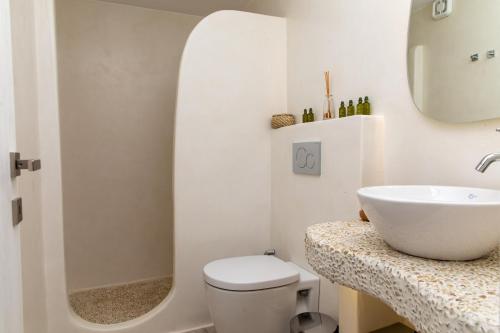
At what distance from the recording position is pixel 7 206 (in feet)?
2.69

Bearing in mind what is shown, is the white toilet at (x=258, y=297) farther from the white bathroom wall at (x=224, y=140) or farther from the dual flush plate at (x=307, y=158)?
the dual flush plate at (x=307, y=158)

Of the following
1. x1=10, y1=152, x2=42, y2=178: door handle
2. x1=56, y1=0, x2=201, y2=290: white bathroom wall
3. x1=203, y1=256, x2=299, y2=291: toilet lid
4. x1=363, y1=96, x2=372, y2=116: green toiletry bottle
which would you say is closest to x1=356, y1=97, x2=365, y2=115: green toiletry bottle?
x1=363, y1=96, x2=372, y2=116: green toiletry bottle

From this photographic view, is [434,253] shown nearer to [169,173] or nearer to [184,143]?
[184,143]

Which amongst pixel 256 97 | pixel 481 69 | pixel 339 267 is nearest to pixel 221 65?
pixel 256 97

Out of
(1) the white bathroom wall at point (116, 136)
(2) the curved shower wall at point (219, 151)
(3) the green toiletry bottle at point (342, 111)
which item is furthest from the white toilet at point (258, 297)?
(1) the white bathroom wall at point (116, 136)

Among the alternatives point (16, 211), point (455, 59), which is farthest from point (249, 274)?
point (455, 59)

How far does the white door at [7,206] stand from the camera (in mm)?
788

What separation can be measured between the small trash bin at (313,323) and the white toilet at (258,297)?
0.05 m

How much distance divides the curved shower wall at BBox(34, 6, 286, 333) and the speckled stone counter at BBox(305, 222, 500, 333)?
1092 millimetres

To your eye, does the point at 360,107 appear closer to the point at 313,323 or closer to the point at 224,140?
the point at 224,140

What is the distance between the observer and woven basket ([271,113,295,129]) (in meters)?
2.00

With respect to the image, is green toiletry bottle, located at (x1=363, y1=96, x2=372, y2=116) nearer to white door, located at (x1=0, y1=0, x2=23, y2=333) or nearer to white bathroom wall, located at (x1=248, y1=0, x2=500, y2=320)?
white bathroom wall, located at (x1=248, y1=0, x2=500, y2=320)

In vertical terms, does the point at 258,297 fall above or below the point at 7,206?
below

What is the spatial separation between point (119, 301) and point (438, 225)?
2277 mm
